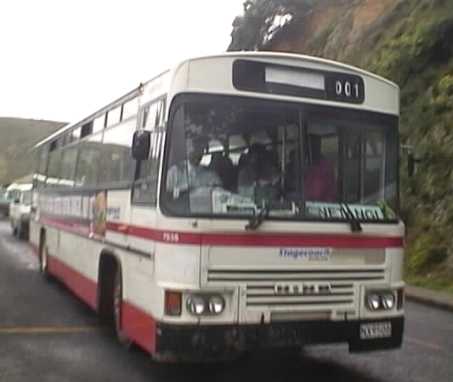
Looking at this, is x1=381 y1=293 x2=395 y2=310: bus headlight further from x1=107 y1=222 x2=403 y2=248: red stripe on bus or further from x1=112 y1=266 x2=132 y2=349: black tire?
x1=112 y1=266 x2=132 y2=349: black tire

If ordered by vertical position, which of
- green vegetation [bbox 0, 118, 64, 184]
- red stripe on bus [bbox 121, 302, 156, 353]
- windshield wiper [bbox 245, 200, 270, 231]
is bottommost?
red stripe on bus [bbox 121, 302, 156, 353]

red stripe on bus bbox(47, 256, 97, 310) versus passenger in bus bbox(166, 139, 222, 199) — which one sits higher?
passenger in bus bbox(166, 139, 222, 199)

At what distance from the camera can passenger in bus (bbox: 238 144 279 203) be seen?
670 cm

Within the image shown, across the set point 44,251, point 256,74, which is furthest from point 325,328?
point 44,251

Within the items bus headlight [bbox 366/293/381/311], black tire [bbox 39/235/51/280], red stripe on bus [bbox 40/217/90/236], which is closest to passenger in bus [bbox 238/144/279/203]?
bus headlight [bbox 366/293/381/311]

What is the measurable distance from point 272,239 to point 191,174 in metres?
0.88

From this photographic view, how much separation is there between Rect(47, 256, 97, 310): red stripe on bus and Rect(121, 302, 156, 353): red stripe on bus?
168 cm

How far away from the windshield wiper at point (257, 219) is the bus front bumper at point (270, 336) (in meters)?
0.84

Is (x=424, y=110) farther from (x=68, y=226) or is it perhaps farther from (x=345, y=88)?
(x=345, y=88)

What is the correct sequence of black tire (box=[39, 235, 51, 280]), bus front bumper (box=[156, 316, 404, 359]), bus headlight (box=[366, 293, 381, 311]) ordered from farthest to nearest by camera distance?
black tire (box=[39, 235, 51, 280]), bus headlight (box=[366, 293, 381, 311]), bus front bumper (box=[156, 316, 404, 359])

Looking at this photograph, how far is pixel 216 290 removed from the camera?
257 inches

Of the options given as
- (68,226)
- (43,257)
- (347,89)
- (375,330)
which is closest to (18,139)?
(43,257)

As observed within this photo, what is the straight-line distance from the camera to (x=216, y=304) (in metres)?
6.52

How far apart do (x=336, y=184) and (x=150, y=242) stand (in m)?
1.74
